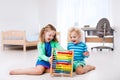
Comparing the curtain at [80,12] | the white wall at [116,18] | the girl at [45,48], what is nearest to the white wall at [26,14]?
the curtain at [80,12]

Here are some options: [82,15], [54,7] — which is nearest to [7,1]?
[54,7]

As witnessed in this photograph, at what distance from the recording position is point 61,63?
7.88ft

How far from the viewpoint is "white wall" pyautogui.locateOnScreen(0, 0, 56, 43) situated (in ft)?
20.6

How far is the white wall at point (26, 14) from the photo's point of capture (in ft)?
20.6

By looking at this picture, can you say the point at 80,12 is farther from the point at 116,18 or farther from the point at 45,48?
the point at 45,48

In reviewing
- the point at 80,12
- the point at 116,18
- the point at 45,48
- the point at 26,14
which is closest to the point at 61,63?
the point at 45,48

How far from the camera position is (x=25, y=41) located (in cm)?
510

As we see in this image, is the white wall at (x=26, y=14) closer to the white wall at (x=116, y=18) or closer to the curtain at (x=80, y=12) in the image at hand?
the curtain at (x=80, y=12)

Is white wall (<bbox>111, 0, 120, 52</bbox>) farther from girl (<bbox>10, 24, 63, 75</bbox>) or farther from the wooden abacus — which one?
the wooden abacus

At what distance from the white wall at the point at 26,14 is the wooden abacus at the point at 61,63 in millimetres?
4056

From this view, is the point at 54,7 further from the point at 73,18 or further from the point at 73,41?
the point at 73,41

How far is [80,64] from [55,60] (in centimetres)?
36

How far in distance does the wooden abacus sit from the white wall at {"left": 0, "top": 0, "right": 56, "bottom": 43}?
406 cm

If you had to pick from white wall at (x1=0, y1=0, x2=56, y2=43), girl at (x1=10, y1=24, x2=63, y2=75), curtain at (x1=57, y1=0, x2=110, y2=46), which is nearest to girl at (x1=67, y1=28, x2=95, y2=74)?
girl at (x1=10, y1=24, x2=63, y2=75)
